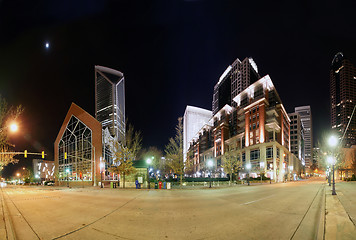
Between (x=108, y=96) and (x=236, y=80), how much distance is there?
106395 mm

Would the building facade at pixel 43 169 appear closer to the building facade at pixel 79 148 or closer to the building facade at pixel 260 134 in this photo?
the building facade at pixel 79 148

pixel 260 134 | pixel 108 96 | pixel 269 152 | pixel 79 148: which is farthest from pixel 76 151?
pixel 108 96

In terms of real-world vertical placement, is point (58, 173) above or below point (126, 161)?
below

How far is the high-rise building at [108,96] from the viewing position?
16288cm

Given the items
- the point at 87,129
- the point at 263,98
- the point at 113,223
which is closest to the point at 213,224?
the point at 113,223

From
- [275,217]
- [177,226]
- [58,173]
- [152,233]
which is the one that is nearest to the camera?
[152,233]

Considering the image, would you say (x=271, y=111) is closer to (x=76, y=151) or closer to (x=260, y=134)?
(x=260, y=134)

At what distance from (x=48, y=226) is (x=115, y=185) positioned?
26.6 m

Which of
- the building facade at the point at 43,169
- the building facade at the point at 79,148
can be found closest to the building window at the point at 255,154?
the building facade at the point at 79,148

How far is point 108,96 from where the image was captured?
176m

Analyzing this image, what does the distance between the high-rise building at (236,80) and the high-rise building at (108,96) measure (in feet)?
286

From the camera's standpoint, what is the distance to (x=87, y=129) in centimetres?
5531

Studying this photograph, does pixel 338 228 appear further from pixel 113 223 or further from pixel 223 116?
pixel 223 116

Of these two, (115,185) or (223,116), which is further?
(223,116)
